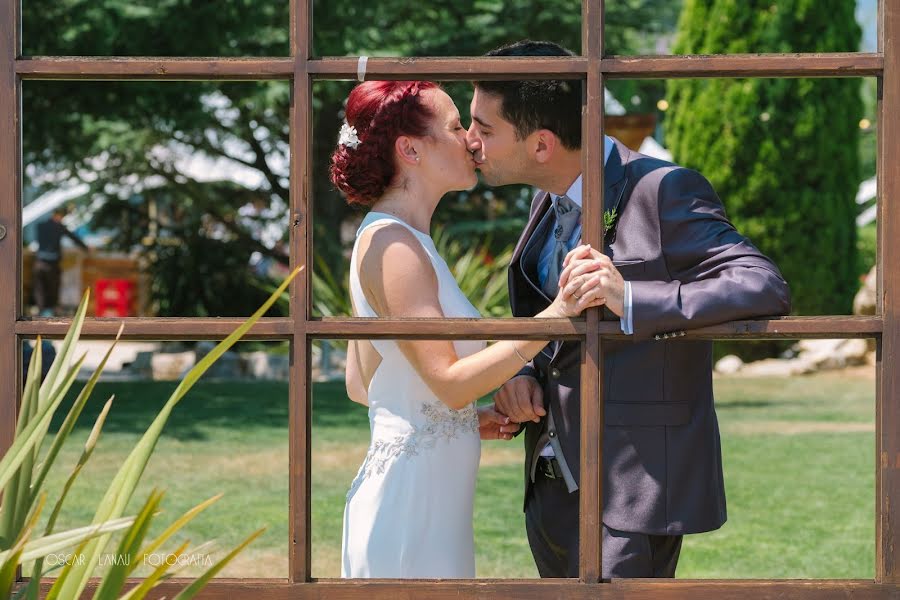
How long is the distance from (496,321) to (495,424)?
2.65 ft

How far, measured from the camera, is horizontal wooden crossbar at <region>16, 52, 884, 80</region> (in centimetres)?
178

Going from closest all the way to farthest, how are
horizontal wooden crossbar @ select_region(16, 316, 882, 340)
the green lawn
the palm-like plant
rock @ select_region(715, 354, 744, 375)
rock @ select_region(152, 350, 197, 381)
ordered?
the palm-like plant, horizontal wooden crossbar @ select_region(16, 316, 882, 340), the green lawn, rock @ select_region(152, 350, 197, 381), rock @ select_region(715, 354, 744, 375)

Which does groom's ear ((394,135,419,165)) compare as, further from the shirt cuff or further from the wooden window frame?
the shirt cuff


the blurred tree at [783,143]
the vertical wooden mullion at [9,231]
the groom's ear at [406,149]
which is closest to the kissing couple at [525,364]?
the groom's ear at [406,149]

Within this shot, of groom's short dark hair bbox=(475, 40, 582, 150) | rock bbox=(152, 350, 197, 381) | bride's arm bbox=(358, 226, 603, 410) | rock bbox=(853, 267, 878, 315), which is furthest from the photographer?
rock bbox=(853, 267, 878, 315)

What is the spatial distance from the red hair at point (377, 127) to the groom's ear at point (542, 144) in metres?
0.21

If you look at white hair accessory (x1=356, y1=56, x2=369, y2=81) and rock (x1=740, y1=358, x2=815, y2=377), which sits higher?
white hair accessory (x1=356, y1=56, x2=369, y2=81)

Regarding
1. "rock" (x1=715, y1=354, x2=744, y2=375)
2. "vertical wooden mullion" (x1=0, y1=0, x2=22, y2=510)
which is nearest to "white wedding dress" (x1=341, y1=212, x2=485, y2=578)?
"vertical wooden mullion" (x1=0, y1=0, x2=22, y2=510)

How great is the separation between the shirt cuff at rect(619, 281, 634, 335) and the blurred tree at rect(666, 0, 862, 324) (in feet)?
33.0

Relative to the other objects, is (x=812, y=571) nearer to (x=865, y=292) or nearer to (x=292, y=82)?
(x=292, y=82)

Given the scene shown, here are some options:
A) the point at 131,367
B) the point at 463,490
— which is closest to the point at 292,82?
the point at 463,490

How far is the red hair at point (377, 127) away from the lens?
2.43 m

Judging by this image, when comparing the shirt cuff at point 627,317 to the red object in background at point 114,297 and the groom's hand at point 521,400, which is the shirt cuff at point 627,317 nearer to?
the groom's hand at point 521,400

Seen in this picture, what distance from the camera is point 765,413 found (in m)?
8.62
